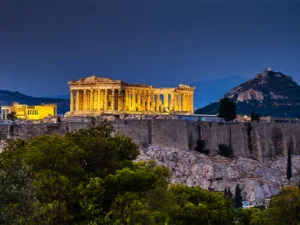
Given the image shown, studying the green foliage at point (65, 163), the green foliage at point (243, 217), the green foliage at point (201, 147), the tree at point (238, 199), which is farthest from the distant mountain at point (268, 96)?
the green foliage at point (65, 163)

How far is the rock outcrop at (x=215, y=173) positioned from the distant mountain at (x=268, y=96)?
217 ft

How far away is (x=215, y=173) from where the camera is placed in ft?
192

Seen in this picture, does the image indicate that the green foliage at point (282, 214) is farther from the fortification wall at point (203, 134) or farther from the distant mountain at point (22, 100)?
the distant mountain at point (22, 100)

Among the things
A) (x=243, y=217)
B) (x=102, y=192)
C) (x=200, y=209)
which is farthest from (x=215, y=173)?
(x=102, y=192)

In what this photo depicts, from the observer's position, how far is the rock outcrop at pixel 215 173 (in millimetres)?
56562

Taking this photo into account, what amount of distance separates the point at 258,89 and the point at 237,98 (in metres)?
4.10

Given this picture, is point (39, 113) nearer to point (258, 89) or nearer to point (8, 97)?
point (258, 89)

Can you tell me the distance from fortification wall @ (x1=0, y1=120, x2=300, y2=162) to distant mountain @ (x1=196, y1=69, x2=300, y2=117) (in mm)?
55640

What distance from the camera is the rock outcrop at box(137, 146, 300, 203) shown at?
5656 cm

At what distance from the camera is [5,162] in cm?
2733

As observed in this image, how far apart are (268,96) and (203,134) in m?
73.0

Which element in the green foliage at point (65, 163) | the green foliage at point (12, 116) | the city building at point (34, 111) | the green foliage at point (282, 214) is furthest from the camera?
the city building at point (34, 111)

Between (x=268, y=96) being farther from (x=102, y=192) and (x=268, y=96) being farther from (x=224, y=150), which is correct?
(x=102, y=192)

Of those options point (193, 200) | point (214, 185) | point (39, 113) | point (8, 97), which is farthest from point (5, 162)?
point (8, 97)
